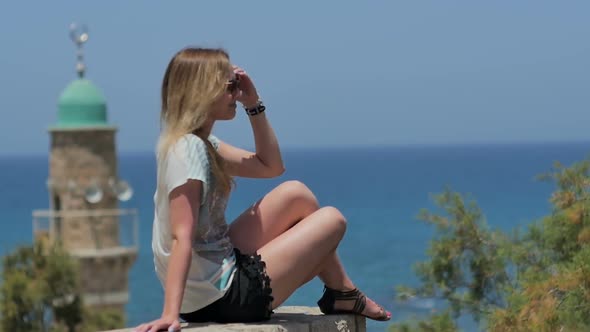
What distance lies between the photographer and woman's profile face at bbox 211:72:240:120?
4637 mm

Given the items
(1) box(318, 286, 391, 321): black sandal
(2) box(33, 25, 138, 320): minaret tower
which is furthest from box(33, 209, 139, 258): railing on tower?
(1) box(318, 286, 391, 321): black sandal

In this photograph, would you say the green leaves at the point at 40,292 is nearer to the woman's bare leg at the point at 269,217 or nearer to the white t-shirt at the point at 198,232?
the woman's bare leg at the point at 269,217

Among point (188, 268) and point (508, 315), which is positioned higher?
point (188, 268)

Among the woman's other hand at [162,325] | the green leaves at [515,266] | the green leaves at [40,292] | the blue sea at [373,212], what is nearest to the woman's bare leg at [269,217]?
the woman's other hand at [162,325]

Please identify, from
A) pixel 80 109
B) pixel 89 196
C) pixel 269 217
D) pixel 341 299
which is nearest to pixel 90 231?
pixel 89 196

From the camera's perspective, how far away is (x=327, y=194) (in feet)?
294

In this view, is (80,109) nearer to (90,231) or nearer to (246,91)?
(90,231)

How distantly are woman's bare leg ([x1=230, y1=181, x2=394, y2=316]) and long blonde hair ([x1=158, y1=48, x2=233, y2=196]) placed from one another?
12.0 inches

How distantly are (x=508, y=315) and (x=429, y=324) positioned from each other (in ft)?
4.82

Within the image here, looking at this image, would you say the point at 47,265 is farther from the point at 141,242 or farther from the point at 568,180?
the point at 141,242

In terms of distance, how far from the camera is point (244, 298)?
4.60 m

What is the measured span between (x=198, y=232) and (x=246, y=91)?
616 millimetres

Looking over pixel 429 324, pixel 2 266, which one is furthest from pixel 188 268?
pixel 2 266

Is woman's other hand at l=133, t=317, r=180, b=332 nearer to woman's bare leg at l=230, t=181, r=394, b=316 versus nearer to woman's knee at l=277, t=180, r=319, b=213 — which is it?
woman's bare leg at l=230, t=181, r=394, b=316
